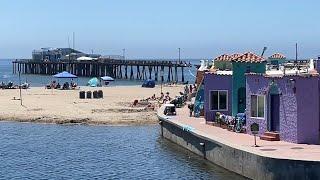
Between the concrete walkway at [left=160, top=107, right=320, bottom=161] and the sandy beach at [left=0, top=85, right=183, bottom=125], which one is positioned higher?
the concrete walkway at [left=160, top=107, right=320, bottom=161]

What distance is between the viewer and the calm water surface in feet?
77.5

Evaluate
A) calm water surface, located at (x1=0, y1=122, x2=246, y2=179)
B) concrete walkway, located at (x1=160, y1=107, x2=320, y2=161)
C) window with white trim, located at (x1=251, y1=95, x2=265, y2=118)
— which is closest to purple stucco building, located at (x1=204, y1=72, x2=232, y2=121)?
concrete walkway, located at (x1=160, y1=107, x2=320, y2=161)

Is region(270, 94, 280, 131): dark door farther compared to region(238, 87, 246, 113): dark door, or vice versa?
region(238, 87, 246, 113): dark door

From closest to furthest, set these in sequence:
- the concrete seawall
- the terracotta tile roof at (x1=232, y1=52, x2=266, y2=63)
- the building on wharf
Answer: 1. the concrete seawall
2. the building on wharf
3. the terracotta tile roof at (x1=232, y1=52, x2=266, y2=63)

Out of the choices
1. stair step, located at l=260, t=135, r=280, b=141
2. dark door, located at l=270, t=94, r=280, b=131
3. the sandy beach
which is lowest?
the sandy beach

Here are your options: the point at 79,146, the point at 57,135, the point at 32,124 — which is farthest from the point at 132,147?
the point at 32,124

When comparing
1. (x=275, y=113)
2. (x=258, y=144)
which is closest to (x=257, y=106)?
(x=275, y=113)

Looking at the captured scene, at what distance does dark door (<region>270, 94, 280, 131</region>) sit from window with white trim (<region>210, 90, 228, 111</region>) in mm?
5999

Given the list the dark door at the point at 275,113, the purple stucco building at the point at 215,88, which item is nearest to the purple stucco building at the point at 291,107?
the dark door at the point at 275,113

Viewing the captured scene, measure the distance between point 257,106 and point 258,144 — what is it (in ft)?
9.12

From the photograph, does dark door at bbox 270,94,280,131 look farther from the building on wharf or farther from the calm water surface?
the calm water surface

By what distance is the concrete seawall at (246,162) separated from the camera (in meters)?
19.0

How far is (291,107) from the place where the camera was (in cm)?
2302

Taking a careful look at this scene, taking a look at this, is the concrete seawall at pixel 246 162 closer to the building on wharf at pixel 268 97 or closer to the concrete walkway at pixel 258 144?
the concrete walkway at pixel 258 144
